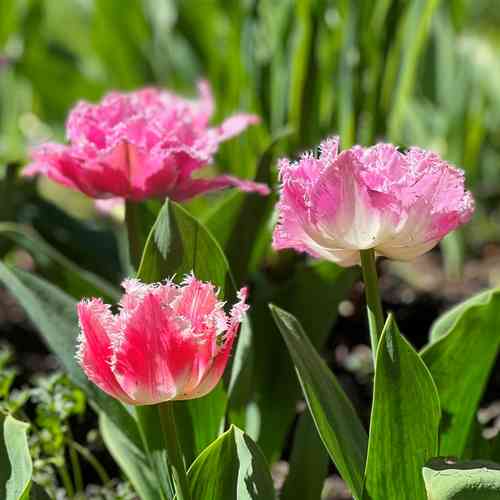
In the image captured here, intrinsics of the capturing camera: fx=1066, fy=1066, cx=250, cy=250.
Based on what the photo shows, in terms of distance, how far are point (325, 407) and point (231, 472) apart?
4.2 inches

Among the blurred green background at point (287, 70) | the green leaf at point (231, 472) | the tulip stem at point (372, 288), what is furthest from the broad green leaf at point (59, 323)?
the blurred green background at point (287, 70)

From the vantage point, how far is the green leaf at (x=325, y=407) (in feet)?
3.22

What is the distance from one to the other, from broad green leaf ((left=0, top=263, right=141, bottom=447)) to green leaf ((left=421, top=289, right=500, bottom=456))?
1.23 feet

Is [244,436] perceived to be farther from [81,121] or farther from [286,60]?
[286,60]

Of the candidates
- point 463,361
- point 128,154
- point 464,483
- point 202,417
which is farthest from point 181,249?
point 464,483

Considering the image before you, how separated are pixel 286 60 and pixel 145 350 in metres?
1.45

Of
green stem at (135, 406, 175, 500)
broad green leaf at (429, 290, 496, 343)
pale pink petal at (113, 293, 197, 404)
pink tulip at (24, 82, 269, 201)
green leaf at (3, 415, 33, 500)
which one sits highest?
pink tulip at (24, 82, 269, 201)

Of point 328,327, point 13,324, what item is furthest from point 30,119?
point 328,327

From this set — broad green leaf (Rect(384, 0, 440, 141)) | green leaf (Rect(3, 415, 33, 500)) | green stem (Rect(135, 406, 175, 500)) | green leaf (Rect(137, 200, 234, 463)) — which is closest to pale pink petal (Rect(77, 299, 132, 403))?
green leaf (Rect(3, 415, 33, 500))

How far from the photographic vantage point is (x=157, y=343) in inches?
34.0

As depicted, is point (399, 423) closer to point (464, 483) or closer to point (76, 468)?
point (464, 483)

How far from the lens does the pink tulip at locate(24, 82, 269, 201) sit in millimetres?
1170

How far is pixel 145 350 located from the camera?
86 centimetres

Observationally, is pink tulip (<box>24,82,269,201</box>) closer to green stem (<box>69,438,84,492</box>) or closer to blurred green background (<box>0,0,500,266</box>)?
green stem (<box>69,438,84,492</box>)
